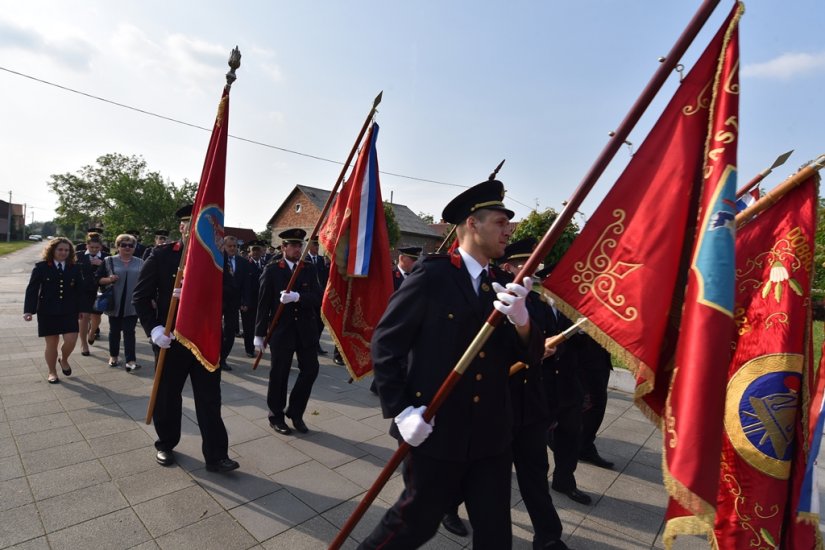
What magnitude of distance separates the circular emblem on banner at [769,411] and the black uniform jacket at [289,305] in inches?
158

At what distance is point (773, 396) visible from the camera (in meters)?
2.34

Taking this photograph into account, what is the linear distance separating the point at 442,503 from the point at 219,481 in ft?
7.83

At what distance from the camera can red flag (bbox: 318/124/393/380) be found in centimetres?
477

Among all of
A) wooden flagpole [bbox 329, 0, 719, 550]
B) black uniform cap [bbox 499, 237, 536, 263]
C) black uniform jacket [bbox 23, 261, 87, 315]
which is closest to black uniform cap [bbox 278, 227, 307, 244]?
black uniform cap [bbox 499, 237, 536, 263]

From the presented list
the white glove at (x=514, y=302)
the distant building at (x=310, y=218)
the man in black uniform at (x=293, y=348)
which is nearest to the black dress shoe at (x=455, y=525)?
the white glove at (x=514, y=302)

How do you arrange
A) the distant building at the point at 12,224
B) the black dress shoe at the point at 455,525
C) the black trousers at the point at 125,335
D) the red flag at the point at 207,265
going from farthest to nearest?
the distant building at the point at 12,224 < the black trousers at the point at 125,335 < the red flag at the point at 207,265 < the black dress shoe at the point at 455,525

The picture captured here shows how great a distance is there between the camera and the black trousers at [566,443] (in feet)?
12.5

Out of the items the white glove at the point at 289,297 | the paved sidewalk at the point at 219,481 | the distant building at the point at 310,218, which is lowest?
the paved sidewalk at the point at 219,481

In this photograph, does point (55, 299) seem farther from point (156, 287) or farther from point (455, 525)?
point (455, 525)

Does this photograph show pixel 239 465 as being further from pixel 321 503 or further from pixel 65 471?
pixel 65 471

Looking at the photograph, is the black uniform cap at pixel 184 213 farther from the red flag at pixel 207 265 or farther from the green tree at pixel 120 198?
the green tree at pixel 120 198

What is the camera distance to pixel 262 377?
7215mm

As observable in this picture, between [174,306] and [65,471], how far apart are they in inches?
63.4

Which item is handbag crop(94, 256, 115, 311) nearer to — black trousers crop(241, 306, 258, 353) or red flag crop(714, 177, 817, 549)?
black trousers crop(241, 306, 258, 353)
